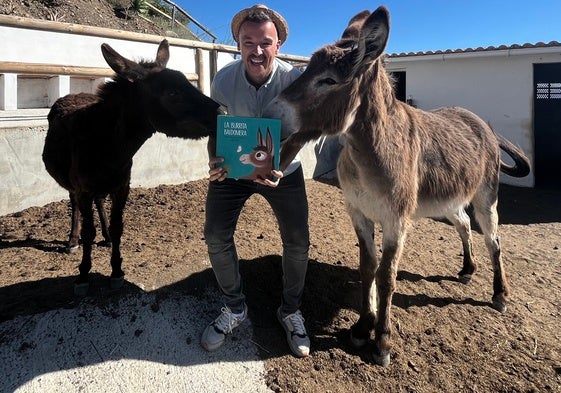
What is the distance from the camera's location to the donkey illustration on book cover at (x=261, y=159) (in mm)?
2512

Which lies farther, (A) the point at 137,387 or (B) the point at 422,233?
(B) the point at 422,233

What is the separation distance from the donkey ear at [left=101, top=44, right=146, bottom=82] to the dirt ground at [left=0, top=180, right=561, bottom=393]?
1817 mm

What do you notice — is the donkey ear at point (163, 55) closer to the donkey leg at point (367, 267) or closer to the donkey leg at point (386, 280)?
the donkey leg at point (367, 267)

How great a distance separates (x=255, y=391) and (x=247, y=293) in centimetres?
101

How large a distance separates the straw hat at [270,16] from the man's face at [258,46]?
0.27ft

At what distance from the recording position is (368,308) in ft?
11.2

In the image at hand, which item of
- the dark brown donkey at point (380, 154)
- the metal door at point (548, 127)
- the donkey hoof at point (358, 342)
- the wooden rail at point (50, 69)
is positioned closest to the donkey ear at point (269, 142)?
the dark brown donkey at point (380, 154)

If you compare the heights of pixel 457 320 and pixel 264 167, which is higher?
pixel 264 167

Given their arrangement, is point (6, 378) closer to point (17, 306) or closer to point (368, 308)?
point (17, 306)

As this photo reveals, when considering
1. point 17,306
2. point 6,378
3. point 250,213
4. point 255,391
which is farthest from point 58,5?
point 255,391

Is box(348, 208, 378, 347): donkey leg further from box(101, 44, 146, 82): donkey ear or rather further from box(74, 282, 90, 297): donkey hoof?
box(74, 282, 90, 297): donkey hoof

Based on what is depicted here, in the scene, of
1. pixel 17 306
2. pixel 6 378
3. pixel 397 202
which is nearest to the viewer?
pixel 6 378

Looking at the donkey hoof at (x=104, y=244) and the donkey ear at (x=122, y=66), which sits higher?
the donkey ear at (x=122, y=66)

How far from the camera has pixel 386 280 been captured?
3.13 meters
